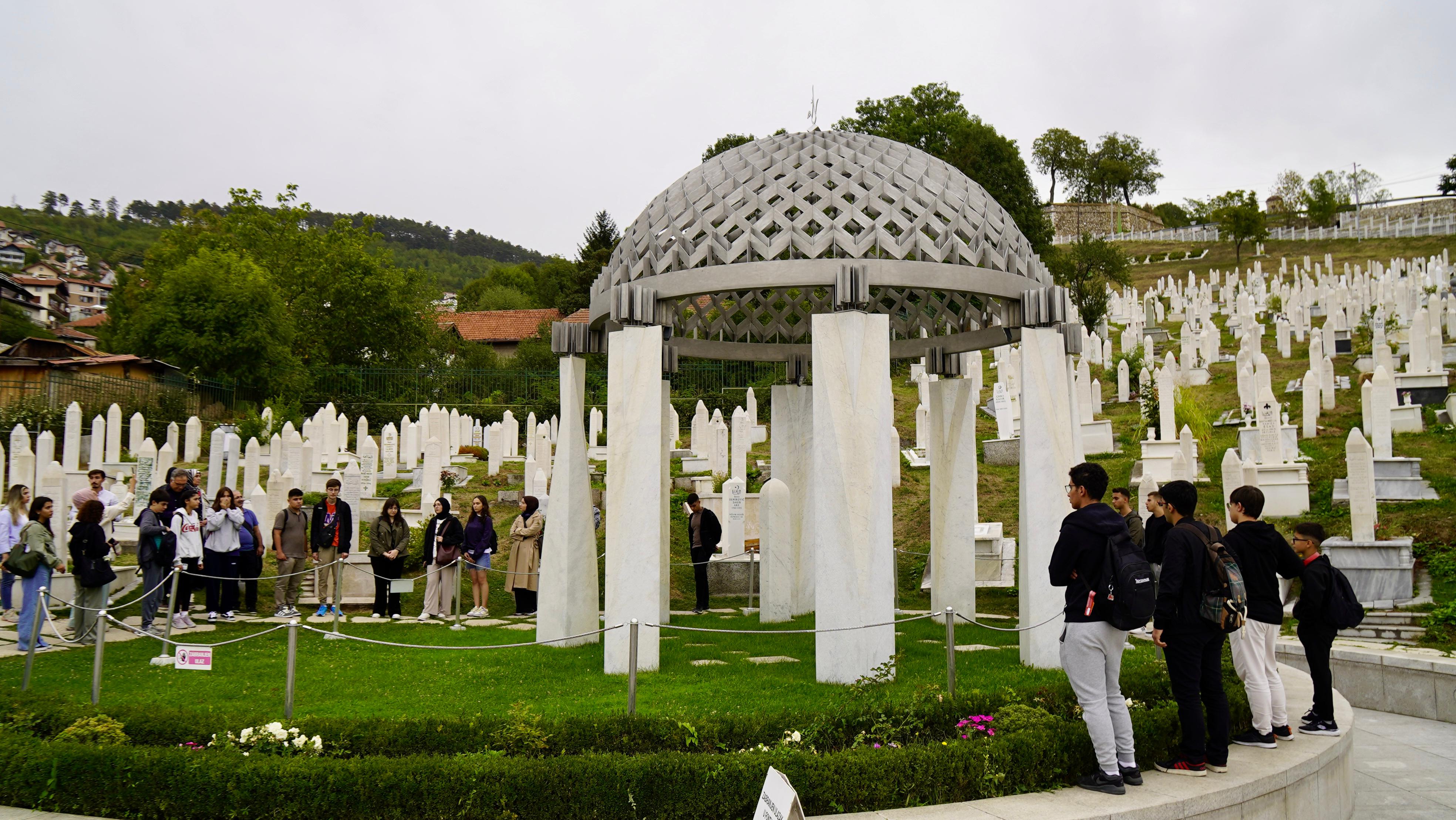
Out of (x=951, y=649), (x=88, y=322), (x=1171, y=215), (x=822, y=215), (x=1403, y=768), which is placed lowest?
(x=1403, y=768)

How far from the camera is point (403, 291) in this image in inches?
1619

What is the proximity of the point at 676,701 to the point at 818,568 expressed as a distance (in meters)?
1.57

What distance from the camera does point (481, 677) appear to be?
26.0 feet

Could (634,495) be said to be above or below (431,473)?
below

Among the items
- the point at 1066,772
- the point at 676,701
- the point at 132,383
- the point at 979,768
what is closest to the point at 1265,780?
the point at 1066,772

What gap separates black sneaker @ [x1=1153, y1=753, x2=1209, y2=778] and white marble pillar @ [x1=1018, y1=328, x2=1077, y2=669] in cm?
223

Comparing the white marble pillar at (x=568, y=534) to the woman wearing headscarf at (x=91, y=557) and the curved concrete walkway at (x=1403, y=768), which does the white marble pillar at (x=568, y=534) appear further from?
the curved concrete walkway at (x=1403, y=768)

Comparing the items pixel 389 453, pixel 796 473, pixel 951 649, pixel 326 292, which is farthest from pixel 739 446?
pixel 326 292

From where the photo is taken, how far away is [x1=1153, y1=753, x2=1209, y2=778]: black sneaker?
5.59 metres

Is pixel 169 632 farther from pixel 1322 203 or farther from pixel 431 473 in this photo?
pixel 1322 203

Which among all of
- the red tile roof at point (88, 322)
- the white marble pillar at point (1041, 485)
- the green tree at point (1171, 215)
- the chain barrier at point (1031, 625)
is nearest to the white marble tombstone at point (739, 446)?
the white marble pillar at point (1041, 485)

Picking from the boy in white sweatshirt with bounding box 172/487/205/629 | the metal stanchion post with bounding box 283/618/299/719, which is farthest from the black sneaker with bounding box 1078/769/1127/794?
the boy in white sweatshirt with bounding box 172/487/205/629

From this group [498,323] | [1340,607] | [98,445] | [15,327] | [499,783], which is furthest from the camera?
[15,327]

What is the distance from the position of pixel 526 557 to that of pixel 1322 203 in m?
71.6
